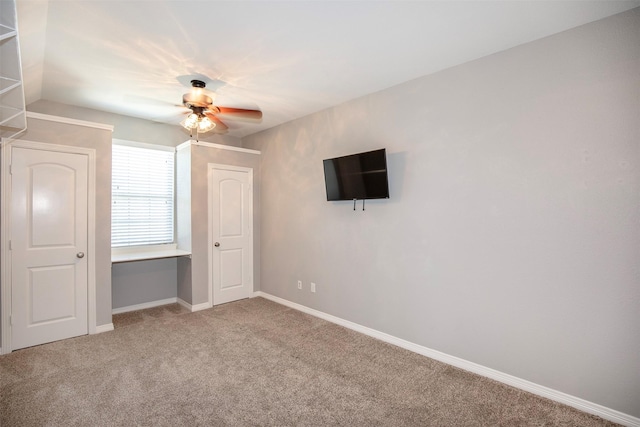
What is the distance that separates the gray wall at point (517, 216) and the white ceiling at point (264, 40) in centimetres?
29

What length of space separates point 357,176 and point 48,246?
3288 millimetres

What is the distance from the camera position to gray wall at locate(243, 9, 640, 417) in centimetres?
210

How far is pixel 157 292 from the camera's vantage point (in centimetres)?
455

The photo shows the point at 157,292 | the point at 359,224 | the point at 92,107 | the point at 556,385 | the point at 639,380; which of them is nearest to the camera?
the point at 639,380

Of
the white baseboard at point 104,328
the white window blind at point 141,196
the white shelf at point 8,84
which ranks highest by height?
the white shelf at point 8,84

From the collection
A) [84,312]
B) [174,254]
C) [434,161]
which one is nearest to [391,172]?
[434,161]

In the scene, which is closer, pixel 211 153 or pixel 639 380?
pixel 639 380

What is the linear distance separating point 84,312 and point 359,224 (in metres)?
3.20

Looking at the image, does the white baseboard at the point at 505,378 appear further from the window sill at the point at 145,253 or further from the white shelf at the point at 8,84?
the white shelf at the point at 8,84

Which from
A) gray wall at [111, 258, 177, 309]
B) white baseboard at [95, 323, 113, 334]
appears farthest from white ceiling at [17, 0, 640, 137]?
white baseboard at [95, 323, 113, 334]

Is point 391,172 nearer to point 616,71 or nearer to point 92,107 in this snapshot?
point 616,71

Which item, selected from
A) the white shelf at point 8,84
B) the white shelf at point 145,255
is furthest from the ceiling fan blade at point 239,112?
the white shelf at point 145,255

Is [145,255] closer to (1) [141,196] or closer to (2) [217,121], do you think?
(1) [141,196]

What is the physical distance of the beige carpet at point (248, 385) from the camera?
2145 millimetres
